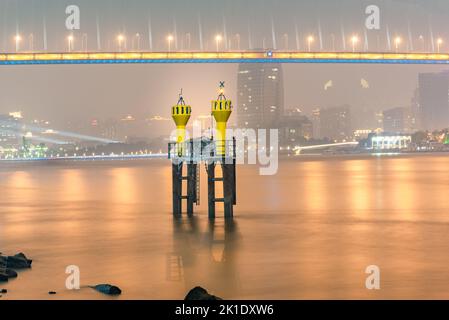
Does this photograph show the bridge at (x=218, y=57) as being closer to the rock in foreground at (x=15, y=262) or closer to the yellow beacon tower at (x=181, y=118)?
the yellow beacon tower at (x=181, y=118)

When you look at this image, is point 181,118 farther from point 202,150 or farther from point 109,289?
point 109,289

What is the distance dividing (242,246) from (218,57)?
170 ft

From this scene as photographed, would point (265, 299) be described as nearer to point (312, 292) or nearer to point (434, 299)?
point (312, 292)

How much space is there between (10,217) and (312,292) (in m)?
15.6

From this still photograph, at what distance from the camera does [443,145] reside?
156250mm

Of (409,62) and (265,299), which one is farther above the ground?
(409,62)

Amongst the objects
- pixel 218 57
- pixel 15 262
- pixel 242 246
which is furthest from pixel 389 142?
pixel 15 262

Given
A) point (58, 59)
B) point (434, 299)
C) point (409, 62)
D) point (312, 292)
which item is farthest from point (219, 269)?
point (409, 62)

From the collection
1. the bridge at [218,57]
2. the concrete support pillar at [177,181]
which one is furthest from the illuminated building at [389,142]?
the concrete support pillar at [177,181]

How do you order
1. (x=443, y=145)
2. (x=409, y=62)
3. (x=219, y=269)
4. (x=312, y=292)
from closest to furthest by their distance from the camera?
(x=312, y=292)
(x=219, y=269)
(x=409, y=62)
(x=443, y=145)

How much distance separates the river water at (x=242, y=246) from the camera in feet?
43.7

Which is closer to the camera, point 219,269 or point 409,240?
point 219,269

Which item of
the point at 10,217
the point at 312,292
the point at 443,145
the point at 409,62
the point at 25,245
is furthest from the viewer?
the point at 443,145

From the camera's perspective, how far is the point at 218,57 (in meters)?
68.9
